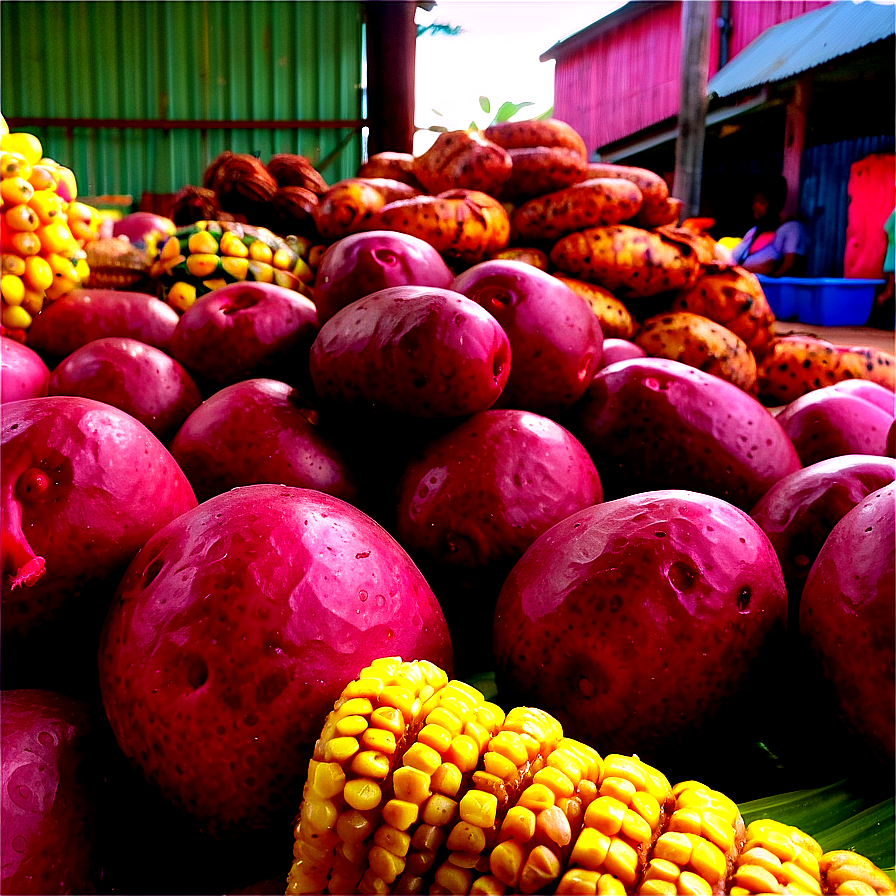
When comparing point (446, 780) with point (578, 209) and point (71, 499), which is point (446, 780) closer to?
point (71, 499)

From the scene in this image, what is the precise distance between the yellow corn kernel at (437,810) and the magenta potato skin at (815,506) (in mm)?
683

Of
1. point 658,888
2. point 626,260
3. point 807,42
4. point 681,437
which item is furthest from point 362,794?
point 807,42

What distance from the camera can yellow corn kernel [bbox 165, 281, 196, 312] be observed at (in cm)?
233

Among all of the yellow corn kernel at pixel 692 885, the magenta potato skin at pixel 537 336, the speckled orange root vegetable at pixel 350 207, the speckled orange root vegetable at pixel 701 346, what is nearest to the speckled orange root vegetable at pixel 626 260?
the speckled orange root vegetable at pixel 701 346

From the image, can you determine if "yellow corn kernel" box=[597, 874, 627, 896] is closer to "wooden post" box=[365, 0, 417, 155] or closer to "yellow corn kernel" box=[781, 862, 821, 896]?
"yellow corn kernel" box=[781, 862, 821, 896]

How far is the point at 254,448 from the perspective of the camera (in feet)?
4.13

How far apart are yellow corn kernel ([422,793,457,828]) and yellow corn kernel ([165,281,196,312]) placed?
1965mm

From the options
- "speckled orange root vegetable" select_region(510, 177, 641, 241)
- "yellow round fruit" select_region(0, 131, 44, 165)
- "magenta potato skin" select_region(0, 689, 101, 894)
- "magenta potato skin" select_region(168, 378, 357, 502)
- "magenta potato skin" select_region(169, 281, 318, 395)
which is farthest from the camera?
"speckled orange root vegetable" select_region(510, 177, 641, 241)

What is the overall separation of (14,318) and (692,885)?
78.6 inches

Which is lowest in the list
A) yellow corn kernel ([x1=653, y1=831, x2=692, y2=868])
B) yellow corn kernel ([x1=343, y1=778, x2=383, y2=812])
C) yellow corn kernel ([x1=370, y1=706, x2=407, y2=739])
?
yellow corn kernel ([x1=653, y1=831, x2=692, y2=868])

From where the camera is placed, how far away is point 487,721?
699 mm

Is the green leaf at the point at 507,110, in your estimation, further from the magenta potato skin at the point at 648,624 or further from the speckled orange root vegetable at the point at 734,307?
the magenta potato skin at the point at 648,624

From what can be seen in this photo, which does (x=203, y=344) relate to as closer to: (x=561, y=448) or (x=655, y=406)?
(x=561, y=448)

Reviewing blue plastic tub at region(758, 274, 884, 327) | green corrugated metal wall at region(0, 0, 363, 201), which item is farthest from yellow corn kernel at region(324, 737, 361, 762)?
blue plastic tub at region(758, 274, 884, 327)
